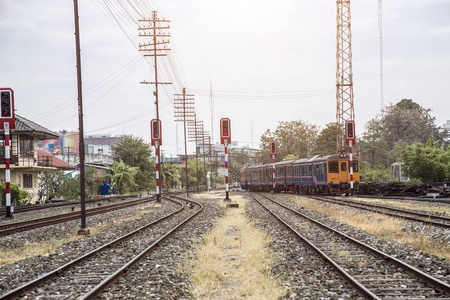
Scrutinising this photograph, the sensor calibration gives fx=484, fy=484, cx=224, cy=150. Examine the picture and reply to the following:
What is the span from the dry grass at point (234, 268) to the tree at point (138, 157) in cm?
5013

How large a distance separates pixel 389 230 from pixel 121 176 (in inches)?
1768

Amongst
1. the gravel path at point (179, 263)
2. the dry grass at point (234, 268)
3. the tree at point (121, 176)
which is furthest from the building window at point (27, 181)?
the dry grass at point (234, 268)

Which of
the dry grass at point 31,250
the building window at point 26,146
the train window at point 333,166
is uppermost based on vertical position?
the building window at point 26,146

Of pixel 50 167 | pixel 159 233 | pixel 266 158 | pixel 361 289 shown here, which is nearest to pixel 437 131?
pixel 266 158

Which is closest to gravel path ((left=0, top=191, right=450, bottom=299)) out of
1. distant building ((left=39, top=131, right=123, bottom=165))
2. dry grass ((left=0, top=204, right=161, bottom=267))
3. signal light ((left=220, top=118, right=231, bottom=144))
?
dry grass ((left=0, top=204, right=161, bottom=267))

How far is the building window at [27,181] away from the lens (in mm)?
38906

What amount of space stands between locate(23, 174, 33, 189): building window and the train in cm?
2181

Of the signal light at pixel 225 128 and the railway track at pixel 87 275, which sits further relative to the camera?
the signal light at pixel 225 128

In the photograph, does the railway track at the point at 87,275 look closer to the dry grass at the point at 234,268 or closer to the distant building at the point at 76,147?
the dry grass at the point at 234,268

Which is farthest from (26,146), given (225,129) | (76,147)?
(76,147)

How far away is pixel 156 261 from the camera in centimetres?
930

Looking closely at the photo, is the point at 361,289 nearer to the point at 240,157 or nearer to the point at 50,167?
the point at 50,167

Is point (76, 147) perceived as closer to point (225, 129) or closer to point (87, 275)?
point (225, 129)

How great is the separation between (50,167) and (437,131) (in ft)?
208
